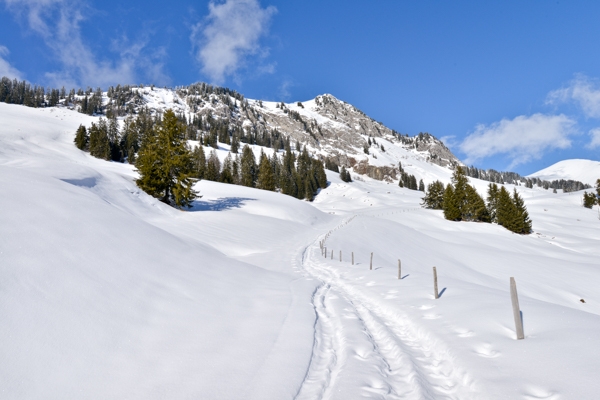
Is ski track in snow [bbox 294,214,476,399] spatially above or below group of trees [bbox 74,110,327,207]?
below

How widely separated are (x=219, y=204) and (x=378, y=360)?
3659 centimetres

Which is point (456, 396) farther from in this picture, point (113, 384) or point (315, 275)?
point (315, 275)

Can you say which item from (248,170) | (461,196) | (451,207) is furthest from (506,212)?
(248,170)

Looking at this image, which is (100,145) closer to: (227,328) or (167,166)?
(167,166)

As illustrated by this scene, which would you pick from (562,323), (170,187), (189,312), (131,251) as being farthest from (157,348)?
(170,187)

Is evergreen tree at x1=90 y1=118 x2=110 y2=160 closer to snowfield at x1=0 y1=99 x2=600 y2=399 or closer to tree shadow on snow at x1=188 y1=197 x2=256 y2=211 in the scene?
tree shadow on snow at x1=188 y1=197 x2=256 y2=211

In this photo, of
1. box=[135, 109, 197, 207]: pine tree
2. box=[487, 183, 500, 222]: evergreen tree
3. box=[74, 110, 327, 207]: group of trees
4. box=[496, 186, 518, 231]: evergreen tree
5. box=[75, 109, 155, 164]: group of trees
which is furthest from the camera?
box=[75, 109, 155, 164]: group of trees

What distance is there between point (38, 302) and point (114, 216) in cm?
820

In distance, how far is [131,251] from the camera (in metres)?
9.49

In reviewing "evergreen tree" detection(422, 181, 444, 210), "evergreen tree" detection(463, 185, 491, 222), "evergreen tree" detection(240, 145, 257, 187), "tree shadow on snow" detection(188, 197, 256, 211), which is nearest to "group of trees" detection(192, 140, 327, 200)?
"evergreen tree" detection(240, 145, 257, 187)

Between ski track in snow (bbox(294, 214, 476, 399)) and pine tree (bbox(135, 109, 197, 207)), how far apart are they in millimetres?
26805

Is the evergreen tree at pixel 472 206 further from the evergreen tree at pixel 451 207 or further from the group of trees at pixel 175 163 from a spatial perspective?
the group of trees at pixel 175 163

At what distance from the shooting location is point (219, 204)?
40.1 m

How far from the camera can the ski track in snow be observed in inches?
191
